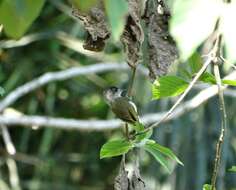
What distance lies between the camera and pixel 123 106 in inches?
28.2

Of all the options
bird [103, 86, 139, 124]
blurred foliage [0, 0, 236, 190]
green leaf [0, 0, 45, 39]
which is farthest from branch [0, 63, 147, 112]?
green leaf [0, 0, 45, 39]

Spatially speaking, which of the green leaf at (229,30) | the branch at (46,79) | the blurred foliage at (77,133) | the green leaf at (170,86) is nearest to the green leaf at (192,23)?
the green leaf at (229,30)

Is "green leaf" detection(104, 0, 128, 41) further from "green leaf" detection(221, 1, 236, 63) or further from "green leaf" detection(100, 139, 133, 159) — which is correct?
"green leaf" detection(100, 139, 133, 159)

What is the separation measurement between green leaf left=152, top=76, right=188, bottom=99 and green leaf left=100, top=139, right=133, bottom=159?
63mm

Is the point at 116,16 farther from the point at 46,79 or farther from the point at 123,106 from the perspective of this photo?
the point at 46,79

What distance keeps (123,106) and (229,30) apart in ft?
0.97

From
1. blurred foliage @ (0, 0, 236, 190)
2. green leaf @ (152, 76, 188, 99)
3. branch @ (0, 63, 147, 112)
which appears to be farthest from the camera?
blurred foliage @ (0, 0, 236, 190)

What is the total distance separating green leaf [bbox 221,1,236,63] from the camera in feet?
1.39

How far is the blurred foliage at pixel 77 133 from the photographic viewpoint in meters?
2.48

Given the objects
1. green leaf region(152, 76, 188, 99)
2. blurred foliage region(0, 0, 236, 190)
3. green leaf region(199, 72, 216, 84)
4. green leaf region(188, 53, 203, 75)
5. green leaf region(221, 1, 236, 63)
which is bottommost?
blurred foliage region(0, 0, 236, 190)

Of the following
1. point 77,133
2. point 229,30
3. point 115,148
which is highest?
point 229,30

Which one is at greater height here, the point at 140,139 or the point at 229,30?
the point at 229,30

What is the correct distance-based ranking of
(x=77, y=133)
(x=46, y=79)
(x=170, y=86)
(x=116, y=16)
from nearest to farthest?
(x=116, y=16)
(x=170, y=86)
(x=46, y=79)
(x=77, y=133)

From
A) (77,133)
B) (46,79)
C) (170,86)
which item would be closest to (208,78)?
(170,86)
